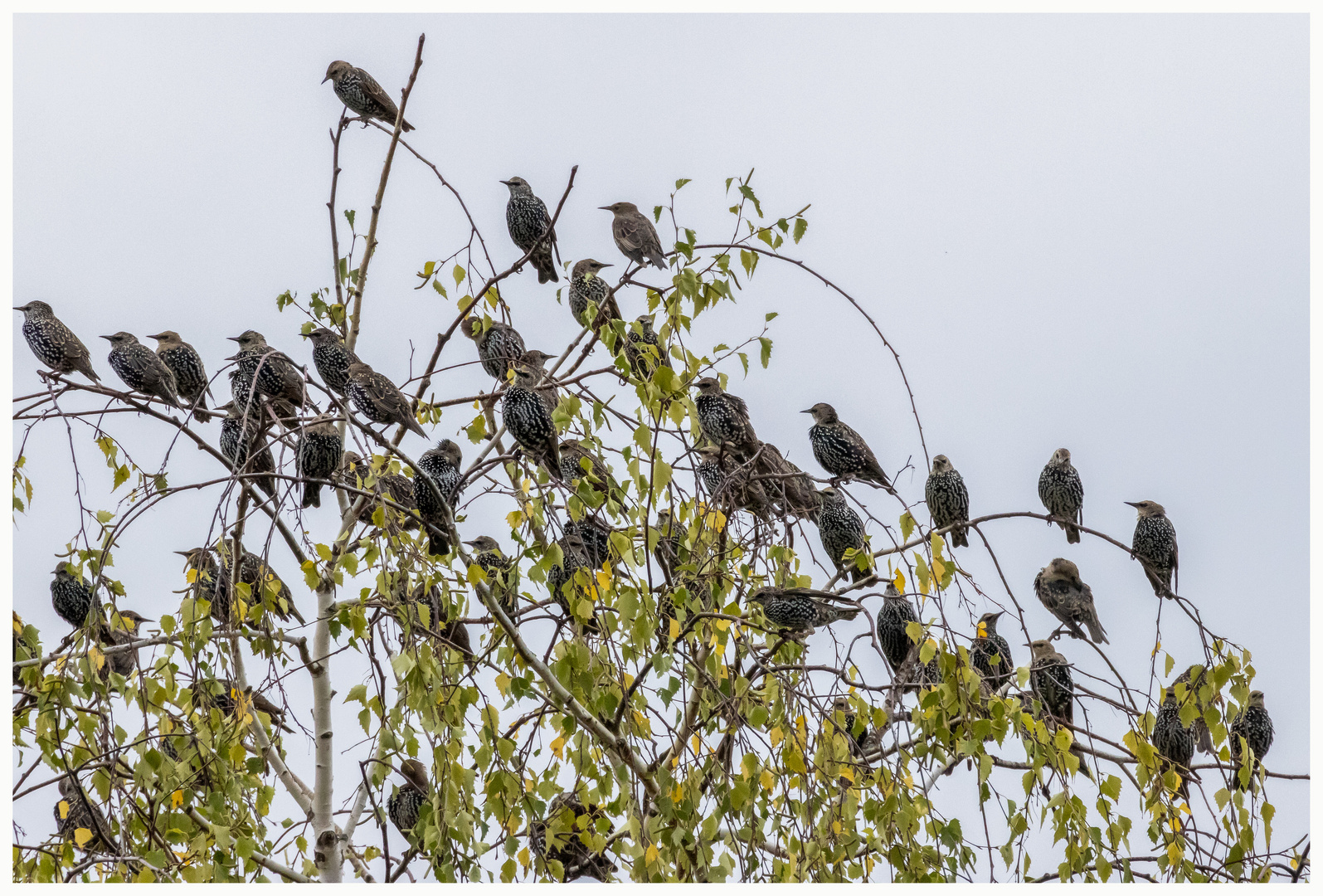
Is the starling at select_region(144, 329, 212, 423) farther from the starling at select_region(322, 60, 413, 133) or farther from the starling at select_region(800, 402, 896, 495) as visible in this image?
the starling at select_region(800, 402, 896, 495)

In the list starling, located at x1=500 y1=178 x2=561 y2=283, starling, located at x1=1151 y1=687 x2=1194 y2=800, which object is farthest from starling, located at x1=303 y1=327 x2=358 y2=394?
starling, located at x1=1151 y1=687 x2=1194 y2=800

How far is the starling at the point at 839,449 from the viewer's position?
5.80 m

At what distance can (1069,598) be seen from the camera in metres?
6.37

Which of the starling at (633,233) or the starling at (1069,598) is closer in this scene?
the starling at (1069,598)

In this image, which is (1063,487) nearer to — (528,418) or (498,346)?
(498,346)

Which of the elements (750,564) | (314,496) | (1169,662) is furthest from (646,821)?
(314,496)

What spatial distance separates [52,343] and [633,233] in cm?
315

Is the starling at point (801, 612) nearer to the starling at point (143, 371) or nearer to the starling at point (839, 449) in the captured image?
the starling at point (839, 449)

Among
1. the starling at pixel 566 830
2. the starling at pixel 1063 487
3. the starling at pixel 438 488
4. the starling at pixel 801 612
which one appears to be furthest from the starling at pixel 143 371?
the starling at pixel 1063 487

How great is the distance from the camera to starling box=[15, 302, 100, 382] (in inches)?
216

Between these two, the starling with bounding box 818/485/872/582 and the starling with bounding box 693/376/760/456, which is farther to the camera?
the starling with bounding box 693/376/760/456

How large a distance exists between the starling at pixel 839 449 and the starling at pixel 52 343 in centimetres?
332

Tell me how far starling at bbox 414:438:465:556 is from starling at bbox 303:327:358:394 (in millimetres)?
467

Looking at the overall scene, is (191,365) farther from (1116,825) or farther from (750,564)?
(1116,825)
